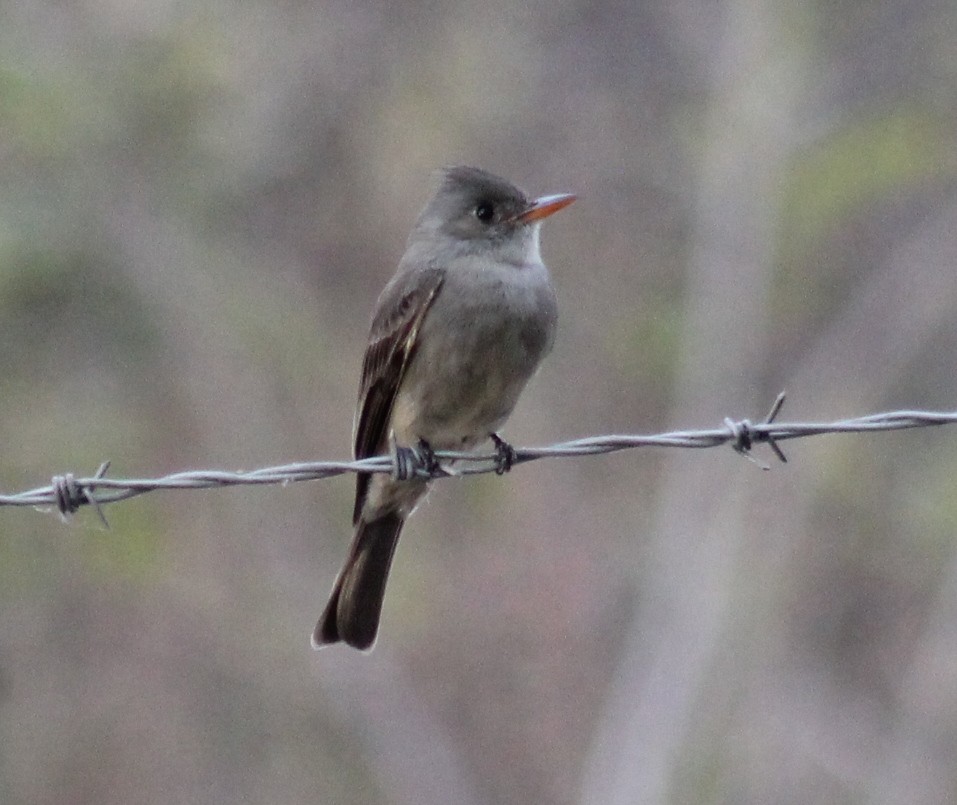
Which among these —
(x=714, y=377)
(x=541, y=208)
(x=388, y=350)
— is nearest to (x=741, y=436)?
(x=388, y=350)

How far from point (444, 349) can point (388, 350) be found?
8.4 inches

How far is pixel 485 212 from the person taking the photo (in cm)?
536

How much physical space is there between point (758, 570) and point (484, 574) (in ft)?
8.19

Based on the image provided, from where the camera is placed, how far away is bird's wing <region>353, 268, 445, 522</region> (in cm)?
504

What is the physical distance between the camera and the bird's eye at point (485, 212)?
534 cm

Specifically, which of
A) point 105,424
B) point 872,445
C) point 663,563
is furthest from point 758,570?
point 105,424

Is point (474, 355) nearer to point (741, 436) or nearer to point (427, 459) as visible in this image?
point (427, 459)

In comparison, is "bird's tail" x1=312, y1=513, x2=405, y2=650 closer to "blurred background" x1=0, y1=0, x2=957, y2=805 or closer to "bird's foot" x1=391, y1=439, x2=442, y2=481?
"bird's foot" x1=391, y1=439, x2=442, y2=481

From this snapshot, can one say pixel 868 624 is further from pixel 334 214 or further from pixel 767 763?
pixel 334 214

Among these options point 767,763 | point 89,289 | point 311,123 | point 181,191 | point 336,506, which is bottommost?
point 767,763

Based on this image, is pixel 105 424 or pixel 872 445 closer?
pixel 105 424

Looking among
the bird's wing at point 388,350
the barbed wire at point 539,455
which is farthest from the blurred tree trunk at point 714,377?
the barbed wire at point 539,455

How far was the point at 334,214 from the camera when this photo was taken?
34.5 feet

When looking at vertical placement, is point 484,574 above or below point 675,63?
below
